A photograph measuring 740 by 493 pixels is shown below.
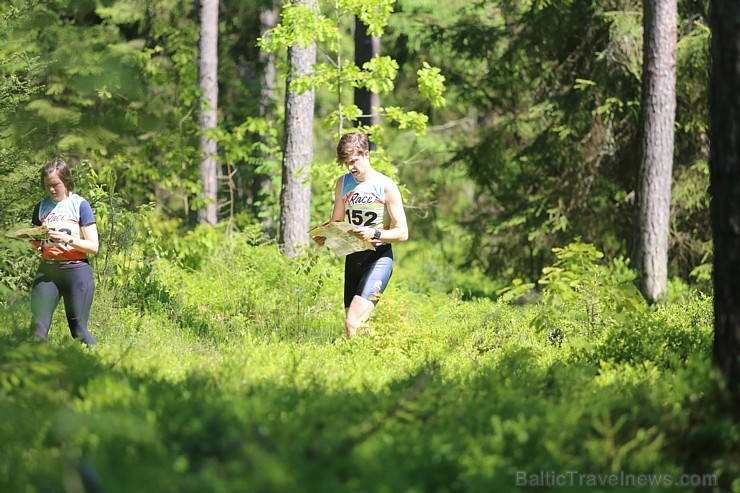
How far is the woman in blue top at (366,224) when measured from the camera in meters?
7.44

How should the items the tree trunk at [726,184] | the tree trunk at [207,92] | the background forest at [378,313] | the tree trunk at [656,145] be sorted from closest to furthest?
the background forest at [378,313] → the tree trunk at [726,184] → the tree trunk at [656,145] → the tree trunk at [207,92]

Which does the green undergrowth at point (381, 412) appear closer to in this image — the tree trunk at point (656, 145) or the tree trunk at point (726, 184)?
the tree trunk at point (726, 184)

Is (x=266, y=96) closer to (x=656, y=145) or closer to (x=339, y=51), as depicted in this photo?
(x=339, y=51)

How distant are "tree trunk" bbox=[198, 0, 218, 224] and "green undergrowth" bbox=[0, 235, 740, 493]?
873 cm

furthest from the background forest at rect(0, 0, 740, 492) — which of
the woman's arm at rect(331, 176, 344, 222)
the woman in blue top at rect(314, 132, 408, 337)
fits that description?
the woman's arm at rect(331, 176, 344, 222)

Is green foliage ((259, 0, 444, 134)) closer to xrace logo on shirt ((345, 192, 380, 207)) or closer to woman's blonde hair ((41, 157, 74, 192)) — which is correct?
xrace logo on shirt ((345, 192, 380, 207))

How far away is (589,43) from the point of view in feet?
50.1

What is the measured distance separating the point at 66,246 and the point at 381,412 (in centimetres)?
372

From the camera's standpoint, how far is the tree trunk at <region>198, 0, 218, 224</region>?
16.2 metres

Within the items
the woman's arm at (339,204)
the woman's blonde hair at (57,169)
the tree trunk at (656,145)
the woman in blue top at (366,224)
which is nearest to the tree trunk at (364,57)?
the tree trunk at (656,145)

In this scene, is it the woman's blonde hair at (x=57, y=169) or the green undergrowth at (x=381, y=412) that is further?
the woman's blonde hair at (x=57, y=169)

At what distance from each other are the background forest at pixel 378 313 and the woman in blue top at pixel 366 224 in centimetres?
41

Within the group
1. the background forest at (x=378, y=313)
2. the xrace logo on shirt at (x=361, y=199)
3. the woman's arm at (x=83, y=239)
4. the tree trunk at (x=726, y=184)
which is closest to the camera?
the background forest at (x=378, y=313)

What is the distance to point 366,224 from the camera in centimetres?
762
